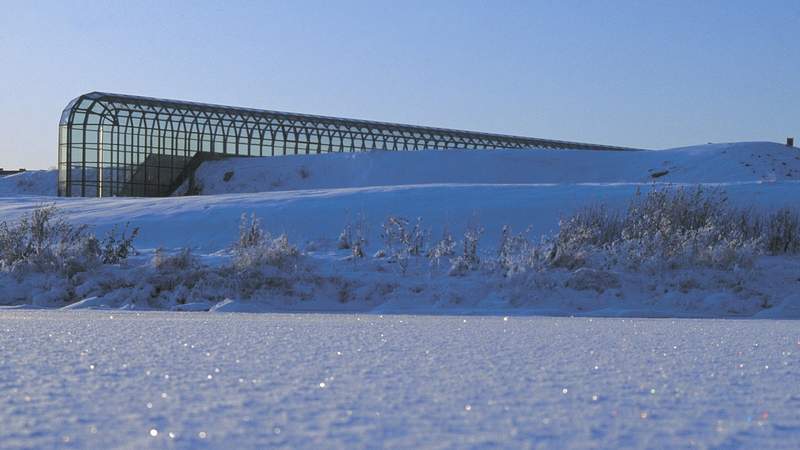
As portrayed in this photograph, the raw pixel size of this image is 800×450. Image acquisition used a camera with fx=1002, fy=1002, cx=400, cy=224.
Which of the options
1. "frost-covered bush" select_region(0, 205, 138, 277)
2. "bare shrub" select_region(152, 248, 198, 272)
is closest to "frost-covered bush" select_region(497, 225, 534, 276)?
"bare shrub" select_region(152, 248, 198, 272)

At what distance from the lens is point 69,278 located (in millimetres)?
9555

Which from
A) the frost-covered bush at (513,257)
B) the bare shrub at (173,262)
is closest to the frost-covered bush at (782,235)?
the frost-covered bush at (513,257)

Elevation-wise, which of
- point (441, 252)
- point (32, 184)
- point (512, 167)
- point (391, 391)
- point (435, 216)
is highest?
point (512, 167)

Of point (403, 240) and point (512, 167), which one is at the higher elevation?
point (512, 167)

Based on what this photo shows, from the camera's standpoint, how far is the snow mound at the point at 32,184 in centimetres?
4562

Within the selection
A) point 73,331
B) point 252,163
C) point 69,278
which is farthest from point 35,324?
point 252,163

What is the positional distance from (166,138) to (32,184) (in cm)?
1649

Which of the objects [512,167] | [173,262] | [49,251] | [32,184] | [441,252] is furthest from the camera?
[32,184]

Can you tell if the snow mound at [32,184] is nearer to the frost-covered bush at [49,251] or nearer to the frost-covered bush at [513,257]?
the frost-covered bush at [49,251]

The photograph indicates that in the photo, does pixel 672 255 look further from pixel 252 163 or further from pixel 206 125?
pixel 206 125

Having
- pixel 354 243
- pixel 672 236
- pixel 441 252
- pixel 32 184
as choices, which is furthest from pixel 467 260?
pixel 32 184

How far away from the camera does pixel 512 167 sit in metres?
29.1

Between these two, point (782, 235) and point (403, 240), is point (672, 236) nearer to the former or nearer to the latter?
point (782, 235)

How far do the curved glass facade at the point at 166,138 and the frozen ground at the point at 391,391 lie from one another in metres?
28.4
